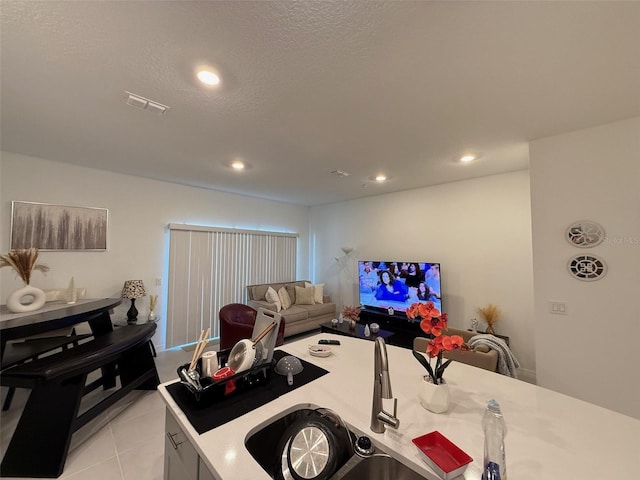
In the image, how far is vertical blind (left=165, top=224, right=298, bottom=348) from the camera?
383 cm

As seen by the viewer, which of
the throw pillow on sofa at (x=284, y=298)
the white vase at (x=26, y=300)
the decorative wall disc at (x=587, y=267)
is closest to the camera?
the decorative wall disc at (x=587, y=267)

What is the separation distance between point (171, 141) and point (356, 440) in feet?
8.92

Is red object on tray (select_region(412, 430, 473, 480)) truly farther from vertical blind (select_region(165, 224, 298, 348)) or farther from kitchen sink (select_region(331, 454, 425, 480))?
vertical blind (select_region(165, 224, 298, 348))

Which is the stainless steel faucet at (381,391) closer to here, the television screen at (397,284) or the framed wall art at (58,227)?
the television screen at (397,284)

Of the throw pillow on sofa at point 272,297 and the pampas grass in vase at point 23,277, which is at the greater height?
the pampas grass in vase at point 23,277

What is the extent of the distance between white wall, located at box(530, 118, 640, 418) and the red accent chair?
8.88 ft

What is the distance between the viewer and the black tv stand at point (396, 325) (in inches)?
139

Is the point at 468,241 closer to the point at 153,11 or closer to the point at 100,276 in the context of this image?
the point at 153,11

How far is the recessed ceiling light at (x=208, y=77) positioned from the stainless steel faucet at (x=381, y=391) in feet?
5.57

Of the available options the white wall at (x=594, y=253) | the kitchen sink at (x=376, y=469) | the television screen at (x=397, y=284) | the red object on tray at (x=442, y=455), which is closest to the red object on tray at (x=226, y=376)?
the kitchen sink at (x=376, y=469)

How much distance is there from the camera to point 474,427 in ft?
2.99

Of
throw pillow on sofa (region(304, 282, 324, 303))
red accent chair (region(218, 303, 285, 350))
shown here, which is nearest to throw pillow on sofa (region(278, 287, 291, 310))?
throw pillow on sofa (region(304, 282, 324, 303))

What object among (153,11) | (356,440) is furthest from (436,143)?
(356,440)

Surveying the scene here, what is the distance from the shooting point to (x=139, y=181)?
3.56 meters
